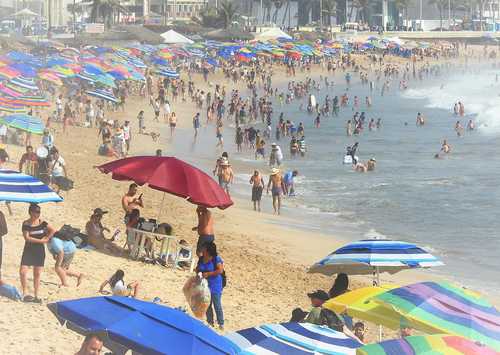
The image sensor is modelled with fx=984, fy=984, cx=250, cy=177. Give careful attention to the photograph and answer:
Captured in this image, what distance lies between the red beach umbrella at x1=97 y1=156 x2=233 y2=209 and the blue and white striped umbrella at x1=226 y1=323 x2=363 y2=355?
205 inches

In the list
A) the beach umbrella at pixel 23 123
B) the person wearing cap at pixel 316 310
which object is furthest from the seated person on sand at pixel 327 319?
the beach umbrella at pixel 23 123

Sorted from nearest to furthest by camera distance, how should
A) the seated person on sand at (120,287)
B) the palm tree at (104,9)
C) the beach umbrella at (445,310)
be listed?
the beach umbrella at (445,310) → the seated person on sand at (120,287) → the palm tree at (104,9)

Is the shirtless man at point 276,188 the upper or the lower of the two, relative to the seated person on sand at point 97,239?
lower

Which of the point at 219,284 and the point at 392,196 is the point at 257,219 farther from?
the point at 219,284

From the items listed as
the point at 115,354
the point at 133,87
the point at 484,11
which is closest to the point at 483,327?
the point at 115,354

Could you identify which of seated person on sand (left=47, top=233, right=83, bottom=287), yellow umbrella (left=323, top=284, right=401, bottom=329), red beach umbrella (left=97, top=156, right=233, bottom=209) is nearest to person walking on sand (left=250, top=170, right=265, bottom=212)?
red beach umbrella (left=97, top=156, right=233, bottom=209)

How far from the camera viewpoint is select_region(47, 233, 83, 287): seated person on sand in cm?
1074

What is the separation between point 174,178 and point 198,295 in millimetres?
2339

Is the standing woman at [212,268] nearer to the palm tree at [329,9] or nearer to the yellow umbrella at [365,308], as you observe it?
the yellow umbrella at [365,308]

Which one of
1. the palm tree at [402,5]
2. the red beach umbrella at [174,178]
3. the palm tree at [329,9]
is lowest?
the red beach umbrella at [174,178]

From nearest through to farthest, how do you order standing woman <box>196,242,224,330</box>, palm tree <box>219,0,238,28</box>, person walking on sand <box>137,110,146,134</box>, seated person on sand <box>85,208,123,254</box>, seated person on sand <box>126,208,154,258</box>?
standing woman <box>196,242,224,330</box> → seated person on sand <box>126,208,154,258</box> → seated person on sand <box>85,208,123,254</box> → person walking on sand <box>137,110,146,134</box> → palm tree <box>219,0,238,28</box>

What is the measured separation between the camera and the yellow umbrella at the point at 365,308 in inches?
300

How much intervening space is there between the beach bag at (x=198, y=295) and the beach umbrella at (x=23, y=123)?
36.9ft

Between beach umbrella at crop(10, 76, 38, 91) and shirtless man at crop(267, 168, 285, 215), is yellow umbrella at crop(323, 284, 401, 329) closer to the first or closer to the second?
shirtless man at crop(267, 168, 285, 215)
